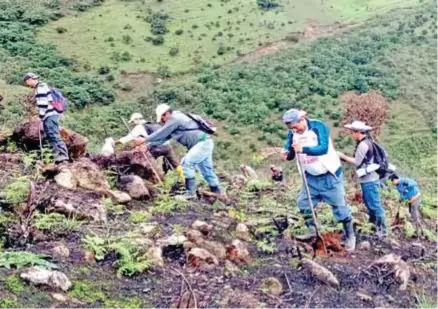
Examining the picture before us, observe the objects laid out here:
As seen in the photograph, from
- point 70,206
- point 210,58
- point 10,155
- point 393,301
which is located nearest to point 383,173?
point 393,301

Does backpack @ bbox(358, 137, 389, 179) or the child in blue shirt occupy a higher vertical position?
backpack @ bbox(358, 137, 389, 179)

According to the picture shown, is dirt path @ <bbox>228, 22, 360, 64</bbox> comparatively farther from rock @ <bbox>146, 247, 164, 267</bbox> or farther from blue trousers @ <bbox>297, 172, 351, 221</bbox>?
rock @ <bbox>146, 247, 164, 267</bbox>

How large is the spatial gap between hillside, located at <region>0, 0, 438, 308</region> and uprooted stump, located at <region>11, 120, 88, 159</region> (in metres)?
0.15

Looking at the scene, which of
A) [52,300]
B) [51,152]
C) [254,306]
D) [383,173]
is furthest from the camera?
[51,152]

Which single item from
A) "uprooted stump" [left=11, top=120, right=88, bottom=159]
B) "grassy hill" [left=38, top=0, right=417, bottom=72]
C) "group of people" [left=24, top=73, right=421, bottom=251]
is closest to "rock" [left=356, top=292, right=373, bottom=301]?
"group of people" [left=24, top=73, right=421, bottom=251]

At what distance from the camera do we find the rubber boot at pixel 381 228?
293 inches

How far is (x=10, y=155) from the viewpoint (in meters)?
8.60

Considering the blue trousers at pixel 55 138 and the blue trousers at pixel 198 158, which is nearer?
the blue trousers at pixel 198 158

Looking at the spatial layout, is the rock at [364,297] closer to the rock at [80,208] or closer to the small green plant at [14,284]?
the rock at [80,208]

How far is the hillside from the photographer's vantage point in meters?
5.45

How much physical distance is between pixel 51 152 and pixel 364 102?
15.1 meters

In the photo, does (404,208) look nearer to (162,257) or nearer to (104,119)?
(162,257)

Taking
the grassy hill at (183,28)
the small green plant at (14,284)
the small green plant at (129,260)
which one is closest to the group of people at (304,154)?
the small green plant at (129,260)

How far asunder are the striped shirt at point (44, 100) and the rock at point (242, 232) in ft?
9.58
